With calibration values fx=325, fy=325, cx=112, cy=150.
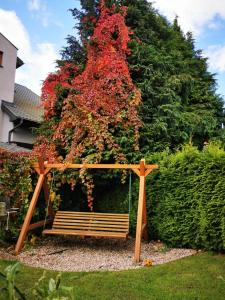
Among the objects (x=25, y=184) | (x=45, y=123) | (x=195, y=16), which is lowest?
(x=25, y=184)

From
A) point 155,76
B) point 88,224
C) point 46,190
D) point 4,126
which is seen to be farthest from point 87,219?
point 4,126

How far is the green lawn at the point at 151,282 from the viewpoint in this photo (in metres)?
4.34

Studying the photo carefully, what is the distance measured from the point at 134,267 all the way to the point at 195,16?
6.84 m

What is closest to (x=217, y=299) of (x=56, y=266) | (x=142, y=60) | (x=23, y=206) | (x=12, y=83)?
(x=56, y=266)

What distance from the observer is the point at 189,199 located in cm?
706

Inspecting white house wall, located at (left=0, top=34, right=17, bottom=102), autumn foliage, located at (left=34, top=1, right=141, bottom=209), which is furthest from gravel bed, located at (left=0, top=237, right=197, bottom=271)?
white house wall, located at (left=0, top=34, right=17, bottom=102)

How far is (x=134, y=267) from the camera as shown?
19.0 ft

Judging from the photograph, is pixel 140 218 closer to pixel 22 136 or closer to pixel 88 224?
pixel 88 224

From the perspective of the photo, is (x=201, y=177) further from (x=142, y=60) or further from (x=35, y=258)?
(x=142, y=60)

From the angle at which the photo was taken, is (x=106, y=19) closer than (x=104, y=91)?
No

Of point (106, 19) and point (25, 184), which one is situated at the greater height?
point (106, 19)

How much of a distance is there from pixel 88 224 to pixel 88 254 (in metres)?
0.70

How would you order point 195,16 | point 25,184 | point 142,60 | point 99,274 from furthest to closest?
1. point 142,60
2. point 195,16
3. point 25,184
4. point 99,274

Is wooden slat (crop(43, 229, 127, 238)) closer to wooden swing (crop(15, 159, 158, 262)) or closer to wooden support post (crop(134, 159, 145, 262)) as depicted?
wooden swing (crop(15, 159, 158, 262))
